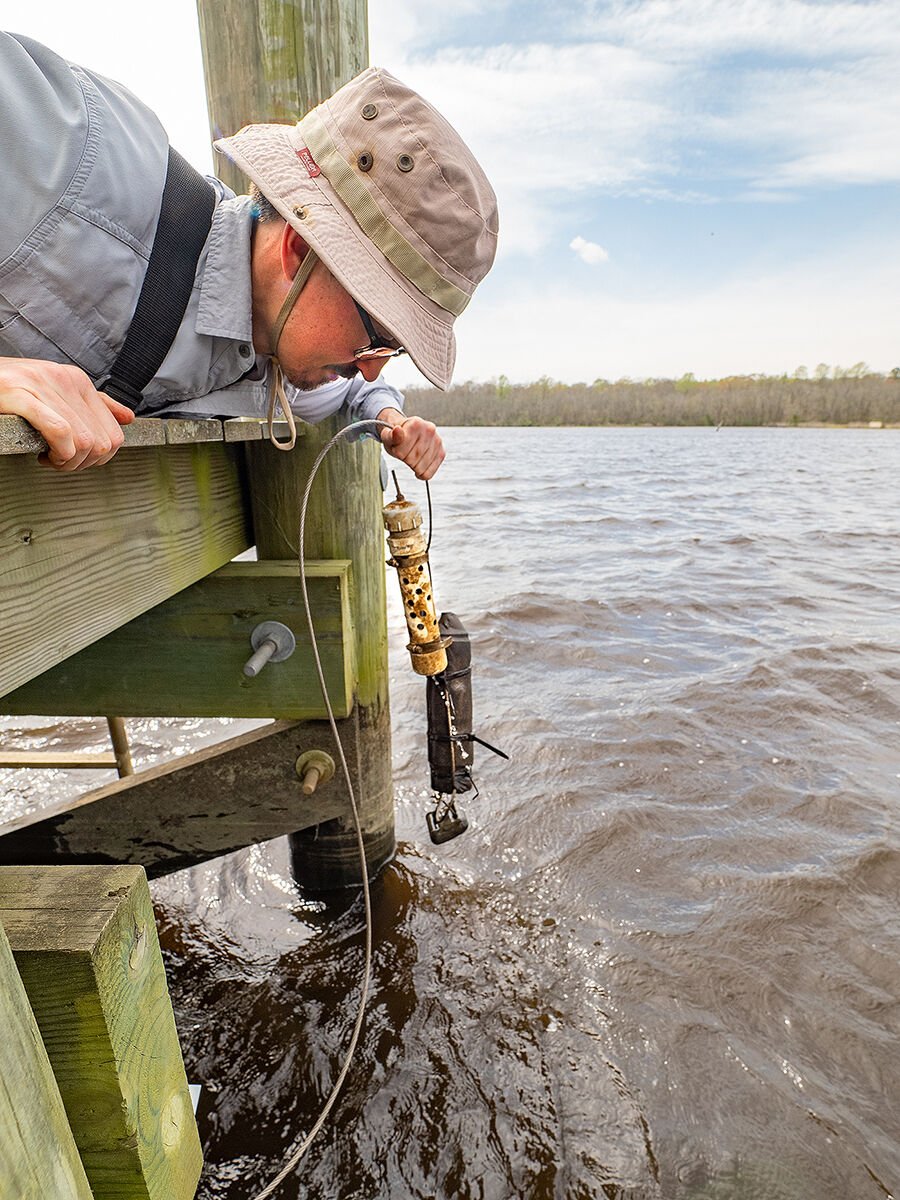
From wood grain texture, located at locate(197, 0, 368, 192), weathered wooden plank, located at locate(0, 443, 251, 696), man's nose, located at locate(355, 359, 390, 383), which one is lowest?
weathered wooden plank, located at locate(0, 443, 251, 696)

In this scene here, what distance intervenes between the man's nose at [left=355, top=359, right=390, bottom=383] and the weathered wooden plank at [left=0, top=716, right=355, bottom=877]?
48.2 inches

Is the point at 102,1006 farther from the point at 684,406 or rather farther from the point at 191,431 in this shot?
the point at 684,406

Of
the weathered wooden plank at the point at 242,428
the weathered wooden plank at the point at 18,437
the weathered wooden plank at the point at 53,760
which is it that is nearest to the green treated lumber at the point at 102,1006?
the weathered wooden plank at the point at 18,437

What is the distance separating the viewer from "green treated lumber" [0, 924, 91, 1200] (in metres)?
0.71

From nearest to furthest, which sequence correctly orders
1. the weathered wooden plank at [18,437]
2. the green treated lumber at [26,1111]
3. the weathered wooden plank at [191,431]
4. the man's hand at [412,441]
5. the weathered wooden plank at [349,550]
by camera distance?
the green treated lumber at [26,1111] → the weathered wooden plank at [18,437] → the weathered wooden plank at [191,431] → the man's hand at [412,441] → the weathered wooden plank at [349,550]

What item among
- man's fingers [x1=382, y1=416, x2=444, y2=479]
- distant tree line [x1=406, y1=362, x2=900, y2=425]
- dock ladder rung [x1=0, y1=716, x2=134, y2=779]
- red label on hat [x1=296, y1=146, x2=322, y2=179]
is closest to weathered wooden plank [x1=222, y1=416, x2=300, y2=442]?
man's fingers [x1=382, y1=416, x2=444, y2=479]

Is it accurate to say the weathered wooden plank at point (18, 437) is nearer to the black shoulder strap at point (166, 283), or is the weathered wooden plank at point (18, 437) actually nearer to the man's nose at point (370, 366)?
the black shoulder strap at point (166, 283)

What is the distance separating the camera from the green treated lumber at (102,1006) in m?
0.84

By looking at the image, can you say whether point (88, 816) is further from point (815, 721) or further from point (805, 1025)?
point (815, 721)

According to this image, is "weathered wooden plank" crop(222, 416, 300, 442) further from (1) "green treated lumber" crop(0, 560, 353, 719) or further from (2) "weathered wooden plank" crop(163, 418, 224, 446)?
(1) "green treated lumber" crop(0, 560, 353, 719)

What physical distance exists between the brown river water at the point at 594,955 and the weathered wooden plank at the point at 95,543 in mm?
1777

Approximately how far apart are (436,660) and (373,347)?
1.05m

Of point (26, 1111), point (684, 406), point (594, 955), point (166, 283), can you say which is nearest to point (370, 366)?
point (166, 283)

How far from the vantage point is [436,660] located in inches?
91.3
